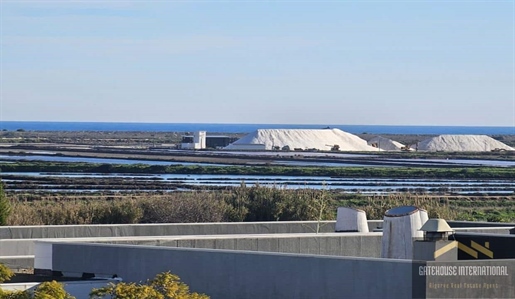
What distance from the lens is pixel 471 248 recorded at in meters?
18.5

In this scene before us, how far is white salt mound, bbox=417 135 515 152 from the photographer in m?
149

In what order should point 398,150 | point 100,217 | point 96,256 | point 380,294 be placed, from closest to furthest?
point 380,294, point 96,256, point 100,217, point 398,150

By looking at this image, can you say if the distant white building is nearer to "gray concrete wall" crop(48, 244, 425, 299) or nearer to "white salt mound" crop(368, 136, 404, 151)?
"white salt mound" crop(368, 136, 404, 151)

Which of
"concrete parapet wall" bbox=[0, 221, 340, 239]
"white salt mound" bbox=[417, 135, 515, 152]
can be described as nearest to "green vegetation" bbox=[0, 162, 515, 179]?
"concrete parapet wall" bbox=[0, 221, 340, 239]

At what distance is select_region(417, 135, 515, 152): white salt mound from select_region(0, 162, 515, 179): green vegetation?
64028 millimetres

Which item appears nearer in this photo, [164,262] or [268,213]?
[164,262]

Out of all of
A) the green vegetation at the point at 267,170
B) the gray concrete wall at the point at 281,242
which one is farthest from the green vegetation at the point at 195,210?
the green vegetation at the point at 267,170

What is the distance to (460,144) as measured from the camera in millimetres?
152625

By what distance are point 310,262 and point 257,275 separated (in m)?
0.93

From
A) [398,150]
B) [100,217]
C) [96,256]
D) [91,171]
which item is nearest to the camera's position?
Answer: [96,256]

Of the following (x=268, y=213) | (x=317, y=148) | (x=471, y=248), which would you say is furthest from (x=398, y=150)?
(x=471, y=248)

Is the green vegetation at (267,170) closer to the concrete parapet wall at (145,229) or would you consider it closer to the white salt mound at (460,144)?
the concrete parapet wall at (145,229)

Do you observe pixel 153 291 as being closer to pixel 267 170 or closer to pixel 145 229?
pixel 145 229

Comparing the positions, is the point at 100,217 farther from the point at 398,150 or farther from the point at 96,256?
the point at 398,150
